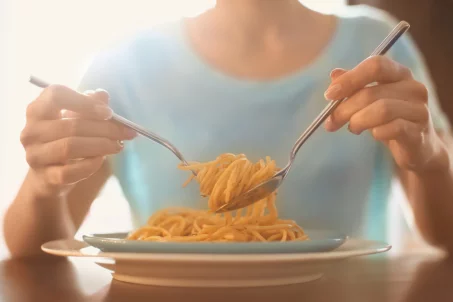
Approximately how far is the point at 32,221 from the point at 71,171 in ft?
0.83

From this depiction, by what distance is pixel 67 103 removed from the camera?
0.65 m

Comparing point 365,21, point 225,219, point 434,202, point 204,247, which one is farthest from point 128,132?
point 365,21

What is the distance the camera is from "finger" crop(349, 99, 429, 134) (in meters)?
0.62

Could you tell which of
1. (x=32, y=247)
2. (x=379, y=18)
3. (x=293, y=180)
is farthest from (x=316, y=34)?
(x=32, y=247)

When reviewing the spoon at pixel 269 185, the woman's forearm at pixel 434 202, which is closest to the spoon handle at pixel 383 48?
the spoon at pixel 269 185

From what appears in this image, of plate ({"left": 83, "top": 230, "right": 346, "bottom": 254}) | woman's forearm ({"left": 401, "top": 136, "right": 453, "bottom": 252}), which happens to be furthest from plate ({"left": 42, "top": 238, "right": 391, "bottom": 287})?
woman's forearm ({"left": 401, "top": 136, "right": 453, "bottom": 252})

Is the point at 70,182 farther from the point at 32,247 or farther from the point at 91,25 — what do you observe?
the point at 91,25

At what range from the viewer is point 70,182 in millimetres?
708

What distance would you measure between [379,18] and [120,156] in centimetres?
70

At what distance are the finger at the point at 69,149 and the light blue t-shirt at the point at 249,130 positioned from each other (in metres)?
0.44

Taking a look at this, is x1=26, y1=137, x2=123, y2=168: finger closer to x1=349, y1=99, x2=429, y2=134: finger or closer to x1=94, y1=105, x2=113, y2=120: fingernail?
x1=94, y1=105, x2=113, y2=120: fingernail

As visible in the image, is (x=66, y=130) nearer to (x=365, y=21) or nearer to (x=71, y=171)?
(x=71, y=171)

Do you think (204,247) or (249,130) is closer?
(204,247)

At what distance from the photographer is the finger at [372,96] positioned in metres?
0.63
